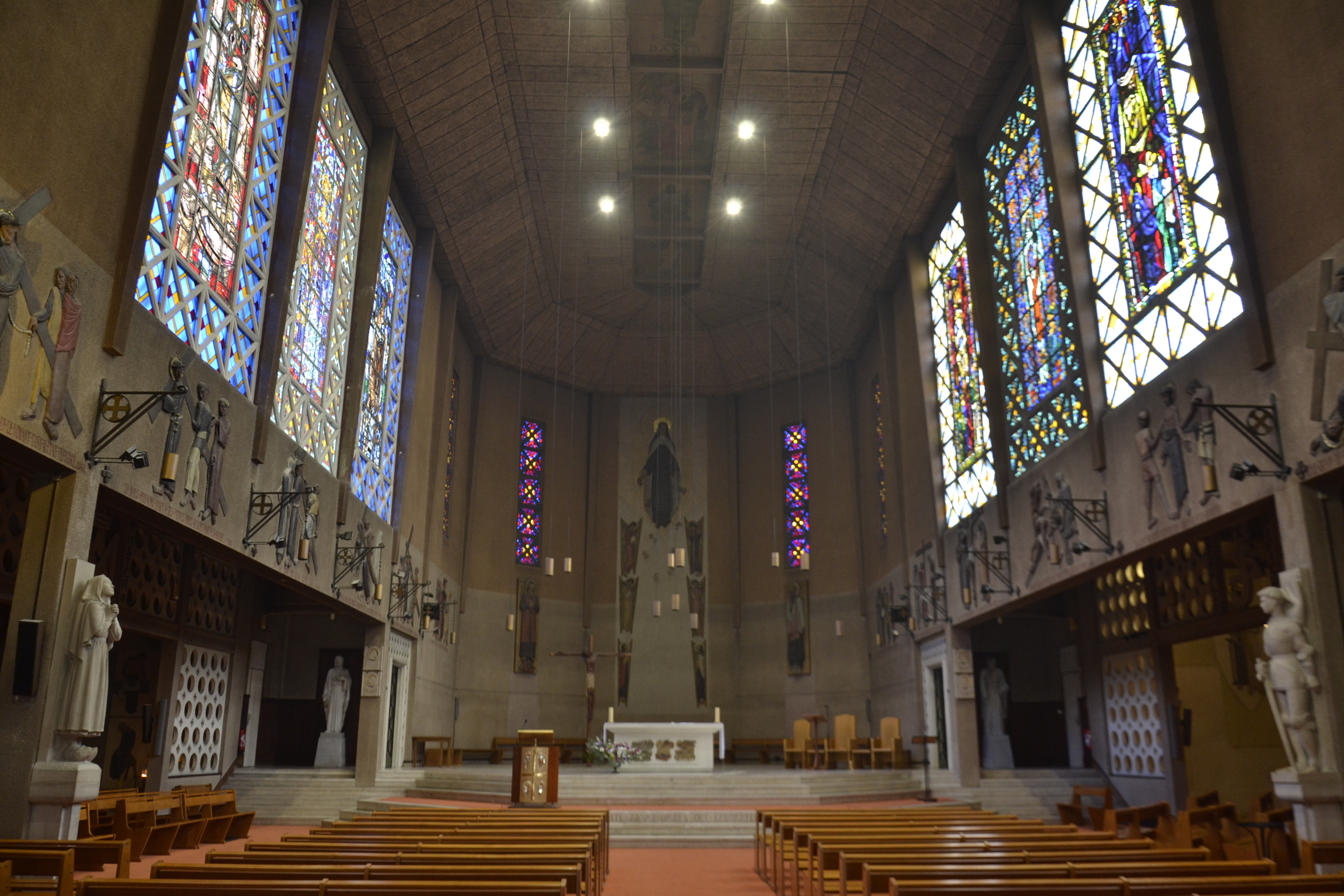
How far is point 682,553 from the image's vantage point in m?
15.7

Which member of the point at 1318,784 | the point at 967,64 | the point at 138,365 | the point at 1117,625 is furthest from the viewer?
the point at 1117,625

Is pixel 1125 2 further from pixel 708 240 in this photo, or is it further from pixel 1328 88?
pixel 708 240

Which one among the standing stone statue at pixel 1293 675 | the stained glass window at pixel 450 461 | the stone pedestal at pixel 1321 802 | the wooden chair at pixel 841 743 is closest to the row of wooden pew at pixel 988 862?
the stone pedestal at pixel 1321 802

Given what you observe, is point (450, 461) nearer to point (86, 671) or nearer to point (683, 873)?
point (683, 873)

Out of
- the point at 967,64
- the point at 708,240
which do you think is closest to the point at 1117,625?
the point at 967,64

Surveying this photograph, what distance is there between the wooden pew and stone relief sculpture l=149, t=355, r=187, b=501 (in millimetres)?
3582

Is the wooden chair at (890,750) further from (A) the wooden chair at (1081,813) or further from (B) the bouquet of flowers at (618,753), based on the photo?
(A) the wooden chair at (1081,813)

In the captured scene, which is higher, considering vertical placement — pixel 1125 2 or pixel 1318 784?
pixel 1125 2

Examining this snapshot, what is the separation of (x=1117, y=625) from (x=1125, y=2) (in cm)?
871

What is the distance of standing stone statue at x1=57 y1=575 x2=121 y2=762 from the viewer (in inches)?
291

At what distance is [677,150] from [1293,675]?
1271 centimetres

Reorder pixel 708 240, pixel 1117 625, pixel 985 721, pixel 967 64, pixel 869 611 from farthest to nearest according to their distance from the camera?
pixel 869 611
pixel 708 240
pixel 985 721
pixel 1117 625
pixel 967 64

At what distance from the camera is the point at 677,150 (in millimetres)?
17219

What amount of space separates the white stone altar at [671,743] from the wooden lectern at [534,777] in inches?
163
